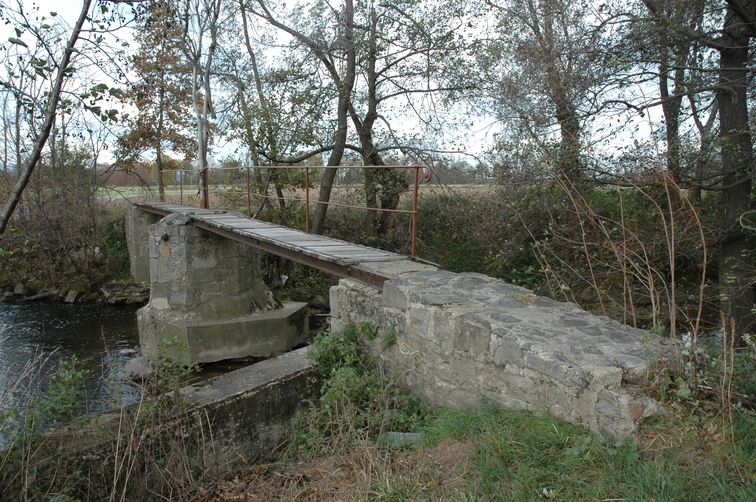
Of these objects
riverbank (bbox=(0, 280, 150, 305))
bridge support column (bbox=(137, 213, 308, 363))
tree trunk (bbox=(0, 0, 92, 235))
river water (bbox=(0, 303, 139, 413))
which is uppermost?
tree trunk (bbox=(0, 0, 92, 235))

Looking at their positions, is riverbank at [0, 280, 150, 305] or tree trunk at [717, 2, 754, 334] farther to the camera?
riverbank at [0, 280, 150, 305]

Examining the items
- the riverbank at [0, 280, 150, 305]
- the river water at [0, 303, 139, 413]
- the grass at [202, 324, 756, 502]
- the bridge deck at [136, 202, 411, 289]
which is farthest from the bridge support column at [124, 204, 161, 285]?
the grass at [202, 324, 756, 502]

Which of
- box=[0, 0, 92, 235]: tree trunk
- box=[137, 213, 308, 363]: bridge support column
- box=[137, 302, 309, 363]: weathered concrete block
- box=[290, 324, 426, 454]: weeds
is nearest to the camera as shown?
box=[0, 0, 92, 235]: tree trunk

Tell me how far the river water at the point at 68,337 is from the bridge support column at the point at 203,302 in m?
1.09

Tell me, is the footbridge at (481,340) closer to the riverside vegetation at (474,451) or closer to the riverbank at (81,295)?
the riverside vegetation at (474,451)

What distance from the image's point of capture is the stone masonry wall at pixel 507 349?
3.00m

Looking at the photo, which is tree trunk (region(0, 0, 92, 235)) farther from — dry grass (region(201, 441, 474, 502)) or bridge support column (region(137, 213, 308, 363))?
bridge support column (region(137, 213, 308, 363))

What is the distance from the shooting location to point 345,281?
5.73 metres

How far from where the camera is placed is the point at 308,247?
650cm

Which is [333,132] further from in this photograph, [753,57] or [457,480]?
[457,480]

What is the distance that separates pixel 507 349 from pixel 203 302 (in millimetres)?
7571

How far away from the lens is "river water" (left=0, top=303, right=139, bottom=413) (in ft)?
28.7

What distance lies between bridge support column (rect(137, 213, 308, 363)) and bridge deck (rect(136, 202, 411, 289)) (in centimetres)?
57

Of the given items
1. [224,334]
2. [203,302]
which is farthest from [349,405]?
[203,302]
